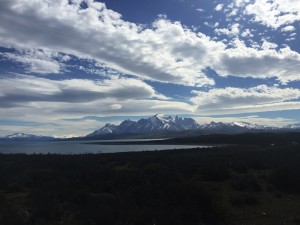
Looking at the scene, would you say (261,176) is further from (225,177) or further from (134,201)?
(134,201)

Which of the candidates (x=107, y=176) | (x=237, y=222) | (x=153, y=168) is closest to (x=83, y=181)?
(x=107, y=176)

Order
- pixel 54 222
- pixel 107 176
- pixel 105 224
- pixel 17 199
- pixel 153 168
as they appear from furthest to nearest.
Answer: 1. pixel 153 168
2. pixel 107 176
3. pixel 17 199
4. pixel 54 222
5. pixel 105 224

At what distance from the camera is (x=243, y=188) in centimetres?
2317

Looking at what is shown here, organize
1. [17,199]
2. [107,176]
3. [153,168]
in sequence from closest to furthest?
[17,199] < [107,176] < [153,168]

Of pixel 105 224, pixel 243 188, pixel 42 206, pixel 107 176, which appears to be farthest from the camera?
pixel 107 176

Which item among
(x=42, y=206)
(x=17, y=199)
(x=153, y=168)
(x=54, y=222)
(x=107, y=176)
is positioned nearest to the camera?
(x=54, y=222)

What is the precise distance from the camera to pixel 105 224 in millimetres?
13695

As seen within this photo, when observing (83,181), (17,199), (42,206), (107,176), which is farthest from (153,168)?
(42,206)

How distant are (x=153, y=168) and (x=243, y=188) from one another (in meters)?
9.28

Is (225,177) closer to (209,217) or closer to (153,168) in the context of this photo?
(153,168)

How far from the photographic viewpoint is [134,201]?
16.6m

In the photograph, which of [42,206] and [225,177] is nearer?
[42,206]

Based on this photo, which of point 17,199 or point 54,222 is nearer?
point 54,222

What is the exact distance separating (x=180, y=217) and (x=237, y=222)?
8.99ft
